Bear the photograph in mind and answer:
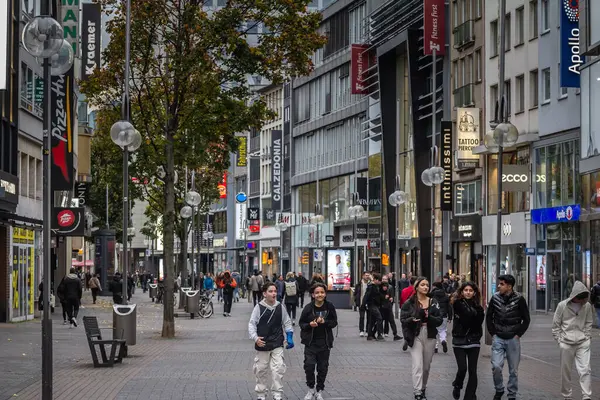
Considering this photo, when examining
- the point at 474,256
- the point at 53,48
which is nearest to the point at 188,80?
the point at 53,48

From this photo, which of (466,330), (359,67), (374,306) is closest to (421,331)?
(466,330)

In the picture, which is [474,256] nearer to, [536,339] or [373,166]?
[373,166]

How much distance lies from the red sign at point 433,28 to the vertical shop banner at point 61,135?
28.4 m

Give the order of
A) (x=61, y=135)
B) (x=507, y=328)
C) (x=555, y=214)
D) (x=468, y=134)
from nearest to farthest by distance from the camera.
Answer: (x=507, y=328), (x=61, y=135), (x=555, y=214), (x=468, y=134)

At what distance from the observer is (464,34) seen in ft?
213

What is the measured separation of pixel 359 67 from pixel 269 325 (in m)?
64.9

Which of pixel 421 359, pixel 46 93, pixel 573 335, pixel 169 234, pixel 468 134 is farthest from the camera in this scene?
pixel 468 134

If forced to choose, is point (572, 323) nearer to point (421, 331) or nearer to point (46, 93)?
point (421, 331)

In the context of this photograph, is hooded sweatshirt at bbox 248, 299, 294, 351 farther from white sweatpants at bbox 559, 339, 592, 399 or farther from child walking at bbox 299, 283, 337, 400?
white sweatpants at bbox 559, 339, 592, 399

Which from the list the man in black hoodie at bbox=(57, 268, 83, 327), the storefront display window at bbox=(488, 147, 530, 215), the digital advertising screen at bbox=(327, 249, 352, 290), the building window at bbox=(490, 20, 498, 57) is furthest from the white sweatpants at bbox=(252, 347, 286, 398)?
the building window at bbox=(490, 20, 498, 57)

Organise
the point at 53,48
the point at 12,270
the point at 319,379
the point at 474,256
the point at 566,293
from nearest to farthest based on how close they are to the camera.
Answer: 1. the point at 53,48
2. the point at 319,379
3. the point at 12,270
4. the point at 566,293
5. the point at 474,256

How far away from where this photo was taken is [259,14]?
122 feet

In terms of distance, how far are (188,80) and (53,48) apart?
21.6m

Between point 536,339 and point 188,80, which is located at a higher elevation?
point 188,80
